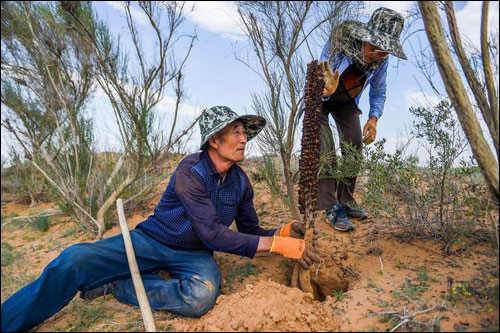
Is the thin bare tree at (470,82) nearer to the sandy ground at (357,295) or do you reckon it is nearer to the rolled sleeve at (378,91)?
the sandy ground at (357,295)

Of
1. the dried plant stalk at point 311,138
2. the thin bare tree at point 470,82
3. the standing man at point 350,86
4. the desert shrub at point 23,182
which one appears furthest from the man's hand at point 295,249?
the desert shrub at point 23,182

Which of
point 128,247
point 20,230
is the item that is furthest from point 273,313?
point 20,230

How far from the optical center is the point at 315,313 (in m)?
2.41

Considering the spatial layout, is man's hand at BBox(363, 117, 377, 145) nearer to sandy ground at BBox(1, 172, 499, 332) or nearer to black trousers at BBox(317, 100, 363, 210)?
black trousers at BBox(317, 100, 363, 210)

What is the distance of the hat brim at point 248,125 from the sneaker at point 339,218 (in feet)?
3.80

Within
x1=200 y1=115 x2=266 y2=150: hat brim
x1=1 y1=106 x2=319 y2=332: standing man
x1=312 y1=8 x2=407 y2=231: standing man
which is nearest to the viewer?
x1=1 y1=106 x2=319 y2=332: standing man

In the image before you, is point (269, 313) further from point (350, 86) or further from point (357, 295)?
point (350, 86)

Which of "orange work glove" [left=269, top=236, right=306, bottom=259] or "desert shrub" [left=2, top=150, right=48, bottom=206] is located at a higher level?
"desert shrub" [left=2, top=150, right=48, bottom=206]

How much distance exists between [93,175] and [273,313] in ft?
13.1

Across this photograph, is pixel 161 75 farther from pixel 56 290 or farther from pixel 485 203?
pixel 485 203

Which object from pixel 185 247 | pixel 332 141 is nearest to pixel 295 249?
pixel 185 247

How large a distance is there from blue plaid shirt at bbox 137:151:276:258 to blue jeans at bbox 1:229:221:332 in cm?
14

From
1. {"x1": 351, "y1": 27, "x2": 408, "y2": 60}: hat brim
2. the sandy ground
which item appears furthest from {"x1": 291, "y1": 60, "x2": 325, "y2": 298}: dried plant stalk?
{"x1": 351, "y1": 27, "x2": 408, "y2": 60}: hat brim

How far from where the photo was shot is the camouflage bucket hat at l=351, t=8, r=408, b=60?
3158mm
